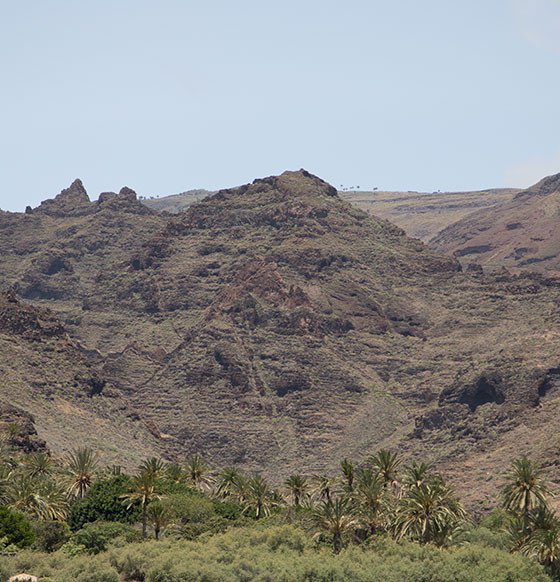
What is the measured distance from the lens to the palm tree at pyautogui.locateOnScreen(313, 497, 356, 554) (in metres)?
116

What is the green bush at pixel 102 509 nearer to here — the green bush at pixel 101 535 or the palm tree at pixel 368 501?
the green bush at pixel 101 535

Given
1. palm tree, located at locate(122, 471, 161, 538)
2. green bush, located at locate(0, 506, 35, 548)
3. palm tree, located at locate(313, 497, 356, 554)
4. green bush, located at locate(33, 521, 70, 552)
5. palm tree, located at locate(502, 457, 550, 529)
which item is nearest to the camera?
green bush, located at locate(0, 506, 35, 548)

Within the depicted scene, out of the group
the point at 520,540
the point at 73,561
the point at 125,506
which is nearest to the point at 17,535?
the point at 73,561

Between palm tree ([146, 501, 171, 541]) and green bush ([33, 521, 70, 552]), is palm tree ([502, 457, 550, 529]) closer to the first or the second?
palm tree ([146, 501, 171, 541])

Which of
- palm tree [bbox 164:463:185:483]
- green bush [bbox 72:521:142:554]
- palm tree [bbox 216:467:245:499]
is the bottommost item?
palm tree [bbox 216:467:245:499]

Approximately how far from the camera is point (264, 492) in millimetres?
144250

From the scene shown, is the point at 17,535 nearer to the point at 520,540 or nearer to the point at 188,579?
the point at 188,579

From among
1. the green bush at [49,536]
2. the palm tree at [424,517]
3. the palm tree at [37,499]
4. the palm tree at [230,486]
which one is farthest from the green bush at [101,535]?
the palm tree at [230,486]

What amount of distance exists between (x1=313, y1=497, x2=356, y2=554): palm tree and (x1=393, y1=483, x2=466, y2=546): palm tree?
4.81 metres

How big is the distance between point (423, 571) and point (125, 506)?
38.6 m

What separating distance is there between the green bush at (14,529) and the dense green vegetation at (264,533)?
0.11m

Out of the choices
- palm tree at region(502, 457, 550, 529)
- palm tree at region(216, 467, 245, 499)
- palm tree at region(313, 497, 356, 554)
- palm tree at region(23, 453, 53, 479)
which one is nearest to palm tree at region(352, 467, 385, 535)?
palm tree at region(313, 497, 356, 554)

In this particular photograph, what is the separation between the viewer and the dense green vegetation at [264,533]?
105938 mm

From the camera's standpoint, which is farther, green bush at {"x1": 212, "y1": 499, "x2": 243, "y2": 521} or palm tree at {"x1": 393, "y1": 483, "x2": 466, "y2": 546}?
green bush at {"x1": 212, "y1": 499, "x2": 243, "y2": 521}
